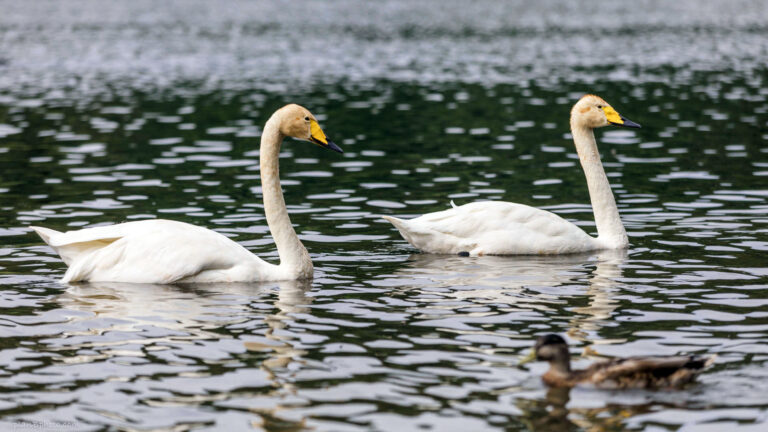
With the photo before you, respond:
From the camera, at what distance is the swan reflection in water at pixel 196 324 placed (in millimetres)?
8820

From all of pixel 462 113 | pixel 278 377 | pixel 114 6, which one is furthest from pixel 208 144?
pixel 114 6

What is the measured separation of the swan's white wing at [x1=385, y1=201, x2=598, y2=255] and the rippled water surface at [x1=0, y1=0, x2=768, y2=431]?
21 centimetres

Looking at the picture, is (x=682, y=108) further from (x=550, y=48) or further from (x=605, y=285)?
(x=550, y=48)

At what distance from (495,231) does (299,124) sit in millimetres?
2894

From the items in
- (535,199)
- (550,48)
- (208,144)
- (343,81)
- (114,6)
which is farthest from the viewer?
(114,6)

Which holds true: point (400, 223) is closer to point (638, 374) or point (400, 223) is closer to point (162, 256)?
point (162, 256)

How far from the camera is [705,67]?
43.8 metres

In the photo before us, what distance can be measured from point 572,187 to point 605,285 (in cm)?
733

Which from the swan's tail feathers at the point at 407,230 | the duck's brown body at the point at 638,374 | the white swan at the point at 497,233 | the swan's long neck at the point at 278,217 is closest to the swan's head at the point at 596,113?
the white swan at the point at 497,233

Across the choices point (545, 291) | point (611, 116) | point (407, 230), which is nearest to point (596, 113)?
point (611, 116)

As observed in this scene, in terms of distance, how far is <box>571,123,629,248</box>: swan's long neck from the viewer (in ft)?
46.8

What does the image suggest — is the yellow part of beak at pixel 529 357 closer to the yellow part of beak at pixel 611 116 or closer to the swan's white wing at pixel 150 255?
the swan's white wing at pixel 150 255

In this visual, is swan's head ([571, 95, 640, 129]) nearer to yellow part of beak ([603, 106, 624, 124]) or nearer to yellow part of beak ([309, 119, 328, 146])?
yellow part of beak ([603, 106, 624, 124])

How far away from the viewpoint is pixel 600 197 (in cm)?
1474
